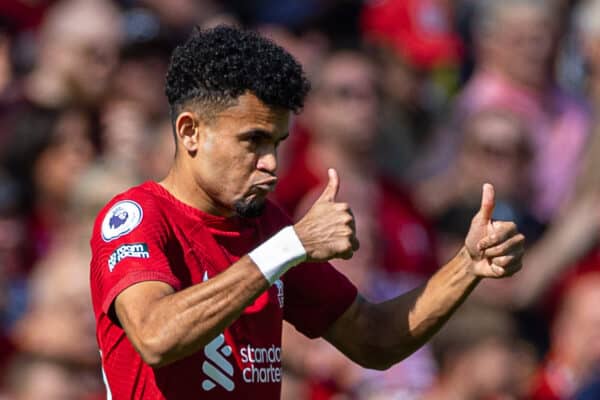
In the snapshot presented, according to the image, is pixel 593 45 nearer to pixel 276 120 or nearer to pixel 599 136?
pixel 599 136

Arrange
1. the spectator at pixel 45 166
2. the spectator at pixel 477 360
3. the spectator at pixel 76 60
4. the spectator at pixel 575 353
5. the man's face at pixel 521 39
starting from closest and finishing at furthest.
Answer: the spectator at pixel 477 360 → the spectator at pixel 575 353 → the spectator at pixel 45 166 → the spectator at pixel 76 60 → the man's face at pixel 521 39

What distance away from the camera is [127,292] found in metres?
4.65

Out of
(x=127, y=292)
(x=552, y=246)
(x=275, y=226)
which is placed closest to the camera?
(x=127, y=292)

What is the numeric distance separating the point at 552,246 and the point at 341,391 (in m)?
1.70

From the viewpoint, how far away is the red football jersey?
4.77m

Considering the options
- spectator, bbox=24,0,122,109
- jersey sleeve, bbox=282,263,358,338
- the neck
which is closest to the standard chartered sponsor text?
jersey sleeve, bbox=282,263,358,338

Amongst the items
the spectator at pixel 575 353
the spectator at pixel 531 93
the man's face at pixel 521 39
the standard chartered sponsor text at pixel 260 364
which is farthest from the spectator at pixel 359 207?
the standard chartered sponsor text at pixel 260 364

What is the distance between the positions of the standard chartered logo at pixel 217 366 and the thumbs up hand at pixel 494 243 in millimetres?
920

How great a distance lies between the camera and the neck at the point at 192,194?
5.05m

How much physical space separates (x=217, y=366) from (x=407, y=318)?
833 mm

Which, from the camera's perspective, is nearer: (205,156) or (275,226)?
(205,156)

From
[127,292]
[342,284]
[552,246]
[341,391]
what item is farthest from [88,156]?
[127,292]

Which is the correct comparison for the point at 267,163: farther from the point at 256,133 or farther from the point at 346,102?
the point at 346,102

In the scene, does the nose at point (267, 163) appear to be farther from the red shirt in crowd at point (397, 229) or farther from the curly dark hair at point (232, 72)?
the red shirt in crowd at point (397, 229)
